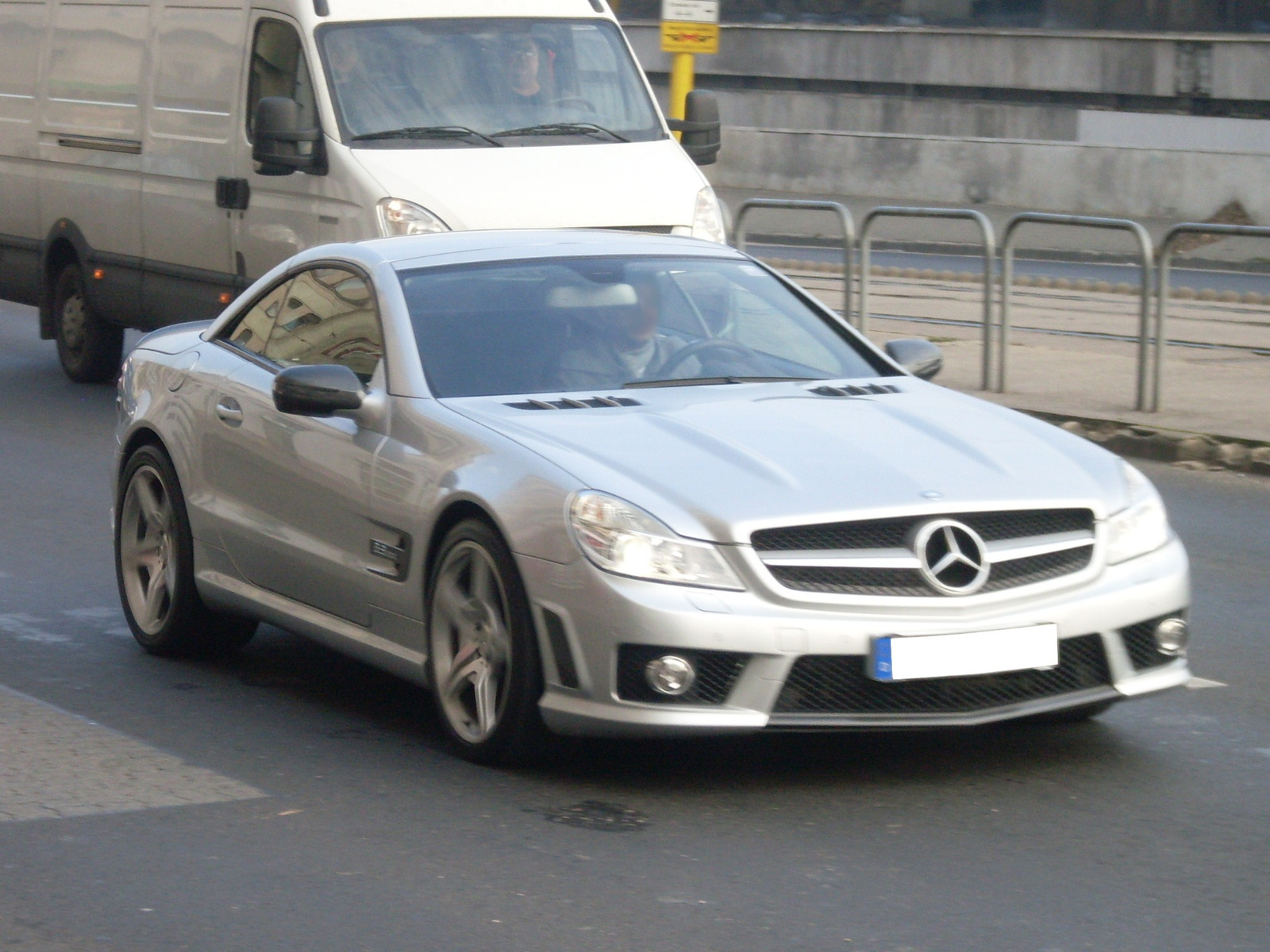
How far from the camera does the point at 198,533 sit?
24.7 feet

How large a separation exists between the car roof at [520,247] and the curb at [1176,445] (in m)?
4.94

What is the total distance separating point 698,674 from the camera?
5.70 meters

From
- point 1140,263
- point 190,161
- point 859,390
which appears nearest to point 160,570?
point 859,390

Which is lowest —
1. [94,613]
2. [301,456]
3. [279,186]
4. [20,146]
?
[94,613]

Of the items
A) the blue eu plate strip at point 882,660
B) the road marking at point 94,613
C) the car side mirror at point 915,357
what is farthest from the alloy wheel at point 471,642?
the road marking at point 94,613

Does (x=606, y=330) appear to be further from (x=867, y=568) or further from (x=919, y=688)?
(x=919, y=688)

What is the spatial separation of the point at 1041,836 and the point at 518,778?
4.35ft

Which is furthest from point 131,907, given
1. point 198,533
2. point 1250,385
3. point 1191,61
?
point 1191,61

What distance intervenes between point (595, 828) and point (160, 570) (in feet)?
8.71

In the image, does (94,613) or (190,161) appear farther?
(190,161)

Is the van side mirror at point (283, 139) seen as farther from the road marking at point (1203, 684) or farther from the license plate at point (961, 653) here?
the license plate at point (961, 653)

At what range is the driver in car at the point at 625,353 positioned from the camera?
684 centimetres

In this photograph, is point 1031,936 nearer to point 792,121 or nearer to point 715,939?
point 715,939

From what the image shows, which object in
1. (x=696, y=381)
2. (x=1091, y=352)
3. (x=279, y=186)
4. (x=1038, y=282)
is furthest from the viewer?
(x=1038, y=282)
